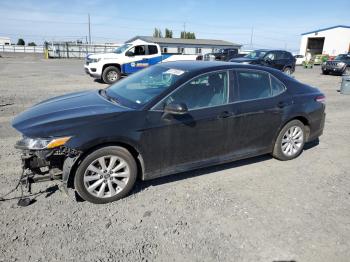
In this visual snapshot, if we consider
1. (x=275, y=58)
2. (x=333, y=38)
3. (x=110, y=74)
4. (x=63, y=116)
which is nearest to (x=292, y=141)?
(x=63, y=116)

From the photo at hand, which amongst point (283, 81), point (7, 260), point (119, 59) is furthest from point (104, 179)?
point (119, 59)

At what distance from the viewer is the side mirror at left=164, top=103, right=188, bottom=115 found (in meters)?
3.51

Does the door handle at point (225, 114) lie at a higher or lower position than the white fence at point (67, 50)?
higher

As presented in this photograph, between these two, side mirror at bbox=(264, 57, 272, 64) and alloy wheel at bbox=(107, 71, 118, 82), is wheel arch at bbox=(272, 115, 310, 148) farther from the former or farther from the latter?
side mirror at bbox=(264, 57, 272, 64)

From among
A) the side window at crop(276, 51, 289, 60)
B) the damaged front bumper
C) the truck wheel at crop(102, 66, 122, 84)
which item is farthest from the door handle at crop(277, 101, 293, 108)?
the side window at crop(276, 51, 289, 60)

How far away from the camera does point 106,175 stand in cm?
349

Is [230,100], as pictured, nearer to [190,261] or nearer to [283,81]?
[283,81]

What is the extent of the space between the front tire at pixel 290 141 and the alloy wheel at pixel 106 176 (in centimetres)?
254

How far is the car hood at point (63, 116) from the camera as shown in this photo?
3273 mm

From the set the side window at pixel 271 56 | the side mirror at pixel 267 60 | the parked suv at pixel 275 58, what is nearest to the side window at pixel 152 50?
the parked suv at pixel 275 58

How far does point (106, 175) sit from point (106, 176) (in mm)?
12

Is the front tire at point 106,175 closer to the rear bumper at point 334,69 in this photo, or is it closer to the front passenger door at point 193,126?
the front passenger door at point 193,126

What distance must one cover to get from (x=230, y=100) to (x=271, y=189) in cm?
132

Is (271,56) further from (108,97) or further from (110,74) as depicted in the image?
(108,97)
